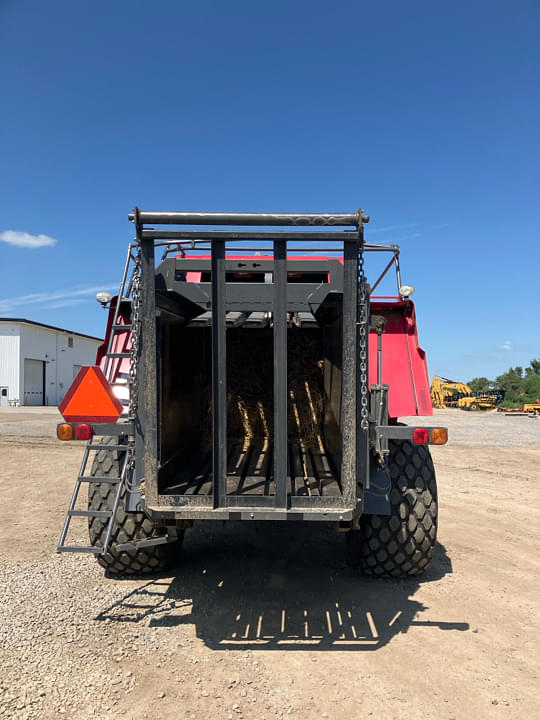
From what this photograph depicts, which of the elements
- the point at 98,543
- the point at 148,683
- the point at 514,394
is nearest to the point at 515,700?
the point at 148,683

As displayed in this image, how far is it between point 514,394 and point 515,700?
41940 millimetres

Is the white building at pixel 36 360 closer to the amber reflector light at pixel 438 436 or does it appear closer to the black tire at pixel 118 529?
the black tire at pixel 118 529

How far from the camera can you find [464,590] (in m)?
3.77

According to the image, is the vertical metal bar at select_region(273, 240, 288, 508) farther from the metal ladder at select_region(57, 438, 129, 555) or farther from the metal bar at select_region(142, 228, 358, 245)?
the metal ladder at select_region(57, 438, 129, 555)

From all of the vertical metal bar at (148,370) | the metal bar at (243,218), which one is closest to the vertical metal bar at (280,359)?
the metal bar at (243,218)

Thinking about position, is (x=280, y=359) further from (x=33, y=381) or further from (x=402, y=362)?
(x=33, y=381)

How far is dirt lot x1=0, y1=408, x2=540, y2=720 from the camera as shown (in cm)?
243

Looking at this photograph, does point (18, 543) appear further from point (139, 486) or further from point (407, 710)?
point (407, 710)

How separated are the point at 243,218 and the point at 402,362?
2319 millimetres

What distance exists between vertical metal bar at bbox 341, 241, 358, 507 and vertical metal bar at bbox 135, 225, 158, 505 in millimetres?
1059

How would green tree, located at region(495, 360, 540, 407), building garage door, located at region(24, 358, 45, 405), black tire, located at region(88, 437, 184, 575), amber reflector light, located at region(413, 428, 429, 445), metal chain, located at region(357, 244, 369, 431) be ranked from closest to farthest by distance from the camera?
metal chain, located at region(357, 244, 369, 431) < amber reflector light, located at region(413, 428, 429, 445) < black tire, located at region(88, 437, 184, 575) < building garage door, located at region(24, 358, 45, 405) < green tree, located at region(495, 360, 540, 407)

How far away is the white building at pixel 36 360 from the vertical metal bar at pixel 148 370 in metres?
31.9

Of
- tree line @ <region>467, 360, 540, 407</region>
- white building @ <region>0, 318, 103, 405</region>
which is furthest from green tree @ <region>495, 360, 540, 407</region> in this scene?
white building @ <region>0, 318, 103, 405</region>

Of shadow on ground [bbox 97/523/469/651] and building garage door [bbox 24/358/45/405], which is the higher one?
building garage door [bbox 24/358/45/405]
